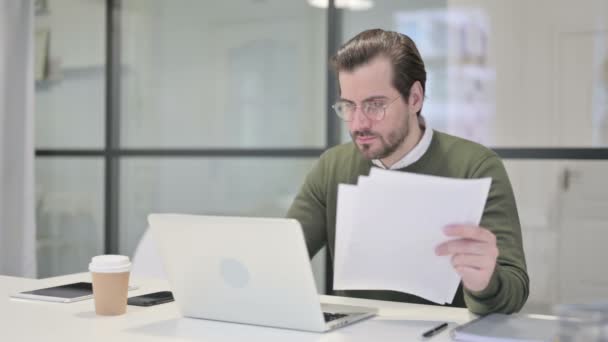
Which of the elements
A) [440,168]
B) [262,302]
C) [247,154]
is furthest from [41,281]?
[247,154]

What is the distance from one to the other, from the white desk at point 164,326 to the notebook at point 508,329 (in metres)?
0.05

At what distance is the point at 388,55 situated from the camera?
1959 mm

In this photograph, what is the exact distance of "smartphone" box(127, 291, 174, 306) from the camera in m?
1.62

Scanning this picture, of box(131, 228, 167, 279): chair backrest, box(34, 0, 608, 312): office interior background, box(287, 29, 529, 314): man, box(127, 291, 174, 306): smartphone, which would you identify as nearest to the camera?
box(127, 291, 174, 306): smartphone

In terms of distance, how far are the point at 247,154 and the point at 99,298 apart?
6.17ft

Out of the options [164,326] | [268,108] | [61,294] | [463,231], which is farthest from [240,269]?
[268,108]

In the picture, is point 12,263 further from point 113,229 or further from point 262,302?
point 262,302

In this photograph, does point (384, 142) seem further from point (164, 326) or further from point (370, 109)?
point (164, 326)

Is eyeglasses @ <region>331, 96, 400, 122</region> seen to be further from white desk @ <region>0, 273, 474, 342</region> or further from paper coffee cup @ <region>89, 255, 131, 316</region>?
paper coffee cup @ <region>89, 255, 131, 316</region>

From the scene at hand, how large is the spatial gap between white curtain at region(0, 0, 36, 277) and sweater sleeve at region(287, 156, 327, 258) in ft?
6.54

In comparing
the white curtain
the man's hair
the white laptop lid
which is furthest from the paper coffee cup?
the white curtain

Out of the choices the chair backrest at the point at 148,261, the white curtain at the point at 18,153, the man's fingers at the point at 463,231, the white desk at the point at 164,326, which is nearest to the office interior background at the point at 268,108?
the white curtain at the point at 18,153

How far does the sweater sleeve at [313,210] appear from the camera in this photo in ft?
6.80

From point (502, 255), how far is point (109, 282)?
85 cm
